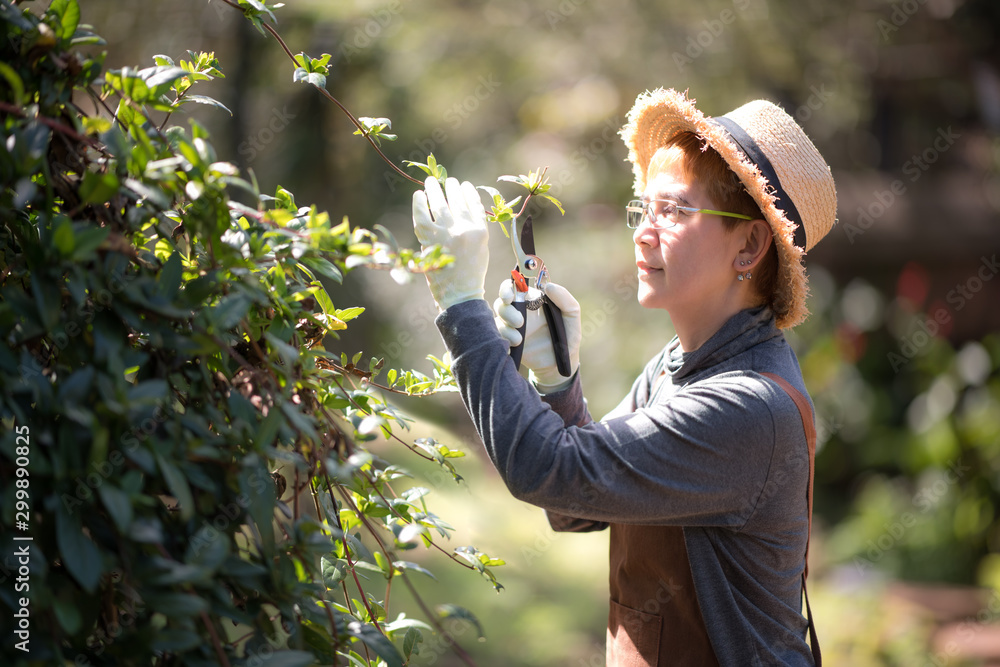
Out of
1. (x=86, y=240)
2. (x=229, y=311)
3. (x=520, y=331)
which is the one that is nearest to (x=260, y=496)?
(x=229, y=311)

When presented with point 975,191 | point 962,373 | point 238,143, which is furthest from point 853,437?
point 238,143

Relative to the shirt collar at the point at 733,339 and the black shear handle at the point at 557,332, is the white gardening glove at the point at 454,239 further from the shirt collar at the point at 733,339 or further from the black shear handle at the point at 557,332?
the shirt collar at the point at 733,339

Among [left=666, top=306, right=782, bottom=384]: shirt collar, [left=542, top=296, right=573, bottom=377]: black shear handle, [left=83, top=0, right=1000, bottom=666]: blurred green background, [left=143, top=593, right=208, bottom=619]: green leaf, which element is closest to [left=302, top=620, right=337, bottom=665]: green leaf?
[left=143, top=593, right=208, bottom=619]: green leaf

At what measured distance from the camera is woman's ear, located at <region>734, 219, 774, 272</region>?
5.00 feet

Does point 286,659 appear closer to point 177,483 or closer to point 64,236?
point 177,483

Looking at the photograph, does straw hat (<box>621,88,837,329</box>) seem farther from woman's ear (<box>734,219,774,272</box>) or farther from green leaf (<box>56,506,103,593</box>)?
green leaf (<box>56,506,103,593</box>)

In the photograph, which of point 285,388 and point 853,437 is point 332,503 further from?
point 853,437

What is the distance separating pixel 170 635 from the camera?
0.80 m

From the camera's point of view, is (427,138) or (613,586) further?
(427,138)

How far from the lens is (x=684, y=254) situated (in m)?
1.49

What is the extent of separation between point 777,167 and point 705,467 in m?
0.59

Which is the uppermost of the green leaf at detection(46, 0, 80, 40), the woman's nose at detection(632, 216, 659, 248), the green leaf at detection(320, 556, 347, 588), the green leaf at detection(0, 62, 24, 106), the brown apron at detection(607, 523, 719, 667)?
the green leaf at detection(46, 0, 80, 40)

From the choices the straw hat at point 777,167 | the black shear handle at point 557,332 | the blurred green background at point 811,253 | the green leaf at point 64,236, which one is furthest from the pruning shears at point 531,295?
the blurred green background at point 811,253

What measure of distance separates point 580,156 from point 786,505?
20.3ft
